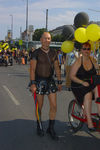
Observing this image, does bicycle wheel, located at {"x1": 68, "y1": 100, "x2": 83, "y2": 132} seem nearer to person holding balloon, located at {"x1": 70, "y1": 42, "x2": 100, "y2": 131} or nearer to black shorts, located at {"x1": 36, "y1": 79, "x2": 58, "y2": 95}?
person holding balloon, located at {"x1": 70, "y1": 42, "x2": 100, "y2": 131}

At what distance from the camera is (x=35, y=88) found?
4824mm

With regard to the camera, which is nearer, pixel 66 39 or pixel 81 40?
pixel 81 40

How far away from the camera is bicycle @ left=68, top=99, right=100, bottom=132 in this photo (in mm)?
4552

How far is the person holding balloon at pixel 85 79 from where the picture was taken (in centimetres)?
455

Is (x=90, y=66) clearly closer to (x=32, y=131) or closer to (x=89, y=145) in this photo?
(x=89, y=145)

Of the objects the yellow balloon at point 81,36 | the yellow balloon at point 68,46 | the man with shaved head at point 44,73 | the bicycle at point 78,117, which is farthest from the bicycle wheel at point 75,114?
the yellow balloon at point 81,36

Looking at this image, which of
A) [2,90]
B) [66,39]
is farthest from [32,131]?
[2,90]

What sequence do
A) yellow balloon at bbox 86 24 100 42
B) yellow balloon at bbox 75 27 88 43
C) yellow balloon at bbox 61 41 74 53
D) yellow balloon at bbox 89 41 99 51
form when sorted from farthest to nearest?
yellow balloon at bbox 61 41 74 53, yellow balloon at bbox 89 41 99 51, yellow balloon at bbox 75 27 88 43, yellow balloon at bbox 86 24 100 42

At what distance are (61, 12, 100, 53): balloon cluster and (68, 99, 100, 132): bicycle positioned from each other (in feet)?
3.57

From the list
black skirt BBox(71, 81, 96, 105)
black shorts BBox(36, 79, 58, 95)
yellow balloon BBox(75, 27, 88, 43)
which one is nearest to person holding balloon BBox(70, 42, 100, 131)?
black skirt BBox(71, 81, 96, 105)

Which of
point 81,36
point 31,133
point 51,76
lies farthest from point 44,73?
point 31,133

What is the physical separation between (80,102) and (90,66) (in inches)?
25.6

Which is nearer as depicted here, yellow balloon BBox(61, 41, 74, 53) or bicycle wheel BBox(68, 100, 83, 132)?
bicycle wheel BBox(68, 100, 83, 132)

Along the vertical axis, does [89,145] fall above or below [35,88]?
below
